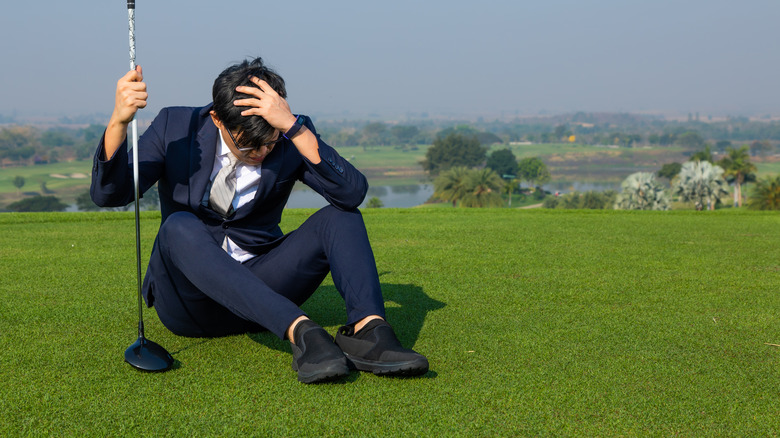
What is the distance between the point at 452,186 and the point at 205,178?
244 ft

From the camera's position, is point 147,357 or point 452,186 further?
point 452,186

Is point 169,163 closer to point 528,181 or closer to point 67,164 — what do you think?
point 528,181

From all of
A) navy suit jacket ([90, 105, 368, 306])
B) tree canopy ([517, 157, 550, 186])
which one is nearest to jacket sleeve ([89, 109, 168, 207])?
navy suit jacket ([90, 105, 368, 306])

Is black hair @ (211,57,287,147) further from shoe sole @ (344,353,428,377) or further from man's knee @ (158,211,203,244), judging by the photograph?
shoe sole @ (344,353,428,377)

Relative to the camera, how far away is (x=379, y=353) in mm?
2533

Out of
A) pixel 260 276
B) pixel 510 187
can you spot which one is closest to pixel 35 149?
pixel 510 187

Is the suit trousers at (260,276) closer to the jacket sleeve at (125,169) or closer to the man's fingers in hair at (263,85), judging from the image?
the jacket sleeve at (125,169)

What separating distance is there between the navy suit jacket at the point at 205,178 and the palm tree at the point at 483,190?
68996 millimetres

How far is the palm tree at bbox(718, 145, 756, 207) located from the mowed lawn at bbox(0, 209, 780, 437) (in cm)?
8343

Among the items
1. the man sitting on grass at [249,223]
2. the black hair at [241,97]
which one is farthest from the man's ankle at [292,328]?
the black hair at [241,97]

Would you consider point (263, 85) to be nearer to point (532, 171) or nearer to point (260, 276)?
point (260, 276)

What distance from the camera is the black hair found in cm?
260

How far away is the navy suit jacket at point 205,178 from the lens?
2.82m

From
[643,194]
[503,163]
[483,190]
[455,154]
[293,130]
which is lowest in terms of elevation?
[503,163]
